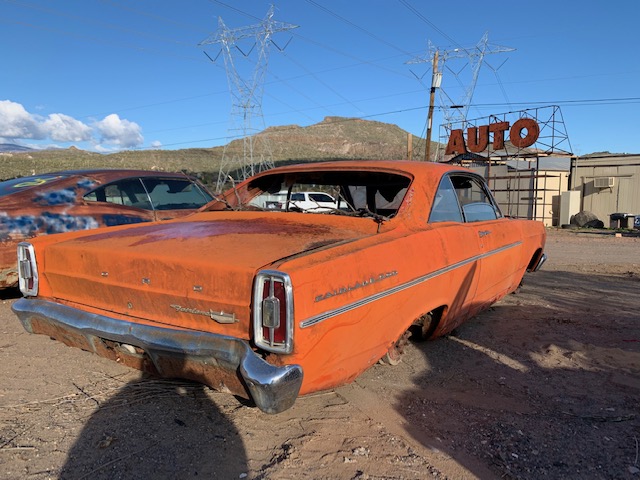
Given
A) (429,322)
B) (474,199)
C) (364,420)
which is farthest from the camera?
(474,199)

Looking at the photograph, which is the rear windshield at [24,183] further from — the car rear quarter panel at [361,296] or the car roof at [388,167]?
the car rear quarter panel at [361,296]

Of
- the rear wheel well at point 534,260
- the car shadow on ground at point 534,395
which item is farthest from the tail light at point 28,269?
the rear wheel well at point 534,260

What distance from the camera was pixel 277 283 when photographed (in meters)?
2.05

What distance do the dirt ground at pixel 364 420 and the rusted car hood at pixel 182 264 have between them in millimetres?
586

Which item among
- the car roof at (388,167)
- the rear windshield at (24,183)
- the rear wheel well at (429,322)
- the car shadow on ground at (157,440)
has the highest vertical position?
the car roof at (388,167)

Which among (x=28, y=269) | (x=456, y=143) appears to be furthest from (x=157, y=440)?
(x=456, y=143)

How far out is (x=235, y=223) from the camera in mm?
3301

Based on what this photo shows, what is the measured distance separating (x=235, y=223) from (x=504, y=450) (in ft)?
7.02

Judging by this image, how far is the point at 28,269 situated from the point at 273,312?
1.92 metres

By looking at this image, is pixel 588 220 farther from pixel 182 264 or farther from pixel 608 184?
pixel 182 264

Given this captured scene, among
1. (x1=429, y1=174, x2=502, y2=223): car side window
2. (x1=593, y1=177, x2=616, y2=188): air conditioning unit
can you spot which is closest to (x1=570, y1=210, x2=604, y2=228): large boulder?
(x1=593, y1=177, x2=616, y2=188): air conditioning unit

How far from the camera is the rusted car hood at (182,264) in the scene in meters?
2.21

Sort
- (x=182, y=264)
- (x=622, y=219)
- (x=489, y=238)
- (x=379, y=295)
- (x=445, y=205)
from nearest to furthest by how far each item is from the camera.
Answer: (x=182, y=264) → (x=379, y=295) → (x=445, y=205) → (x=489, y=238) → (x=622, y=219)

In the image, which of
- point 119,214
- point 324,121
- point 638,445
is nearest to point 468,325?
→ point 638,445
